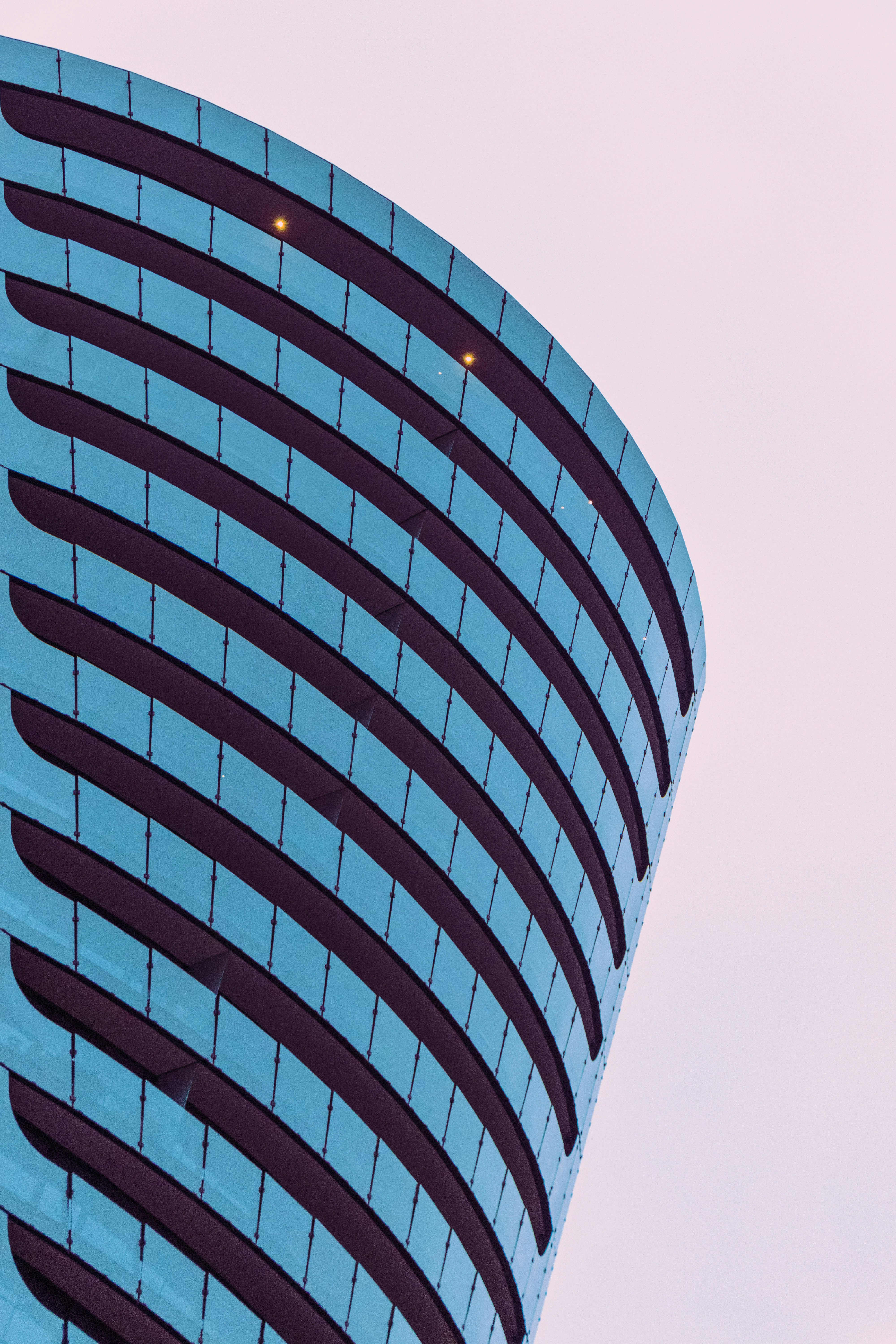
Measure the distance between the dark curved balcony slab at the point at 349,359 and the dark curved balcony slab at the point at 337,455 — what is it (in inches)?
54.7

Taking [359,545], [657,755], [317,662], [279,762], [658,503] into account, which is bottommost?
[279,762]

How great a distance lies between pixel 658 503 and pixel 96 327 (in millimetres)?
13060

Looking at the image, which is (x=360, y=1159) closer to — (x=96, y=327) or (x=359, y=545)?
(x=359, y=545)

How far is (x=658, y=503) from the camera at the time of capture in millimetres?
39531

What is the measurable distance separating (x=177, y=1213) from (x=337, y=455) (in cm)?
1508

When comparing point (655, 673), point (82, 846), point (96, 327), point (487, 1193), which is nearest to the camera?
point (82, 846)

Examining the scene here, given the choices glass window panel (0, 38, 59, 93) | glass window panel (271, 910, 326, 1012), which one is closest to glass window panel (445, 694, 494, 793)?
glass window panel (271, 910, 326, 1012)

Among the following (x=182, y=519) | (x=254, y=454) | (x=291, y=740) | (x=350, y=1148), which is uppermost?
(x=254, y=454)

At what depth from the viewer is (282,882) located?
29781mm

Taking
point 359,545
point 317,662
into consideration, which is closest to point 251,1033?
point 317,662

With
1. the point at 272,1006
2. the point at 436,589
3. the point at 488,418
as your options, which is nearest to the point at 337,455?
the point at 488,418

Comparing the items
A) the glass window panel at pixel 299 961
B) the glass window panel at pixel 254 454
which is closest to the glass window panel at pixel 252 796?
the glass window panel at pixel 299 961

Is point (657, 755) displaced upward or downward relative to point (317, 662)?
upward

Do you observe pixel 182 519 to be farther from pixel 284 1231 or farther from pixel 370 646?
pixel 284 1231
